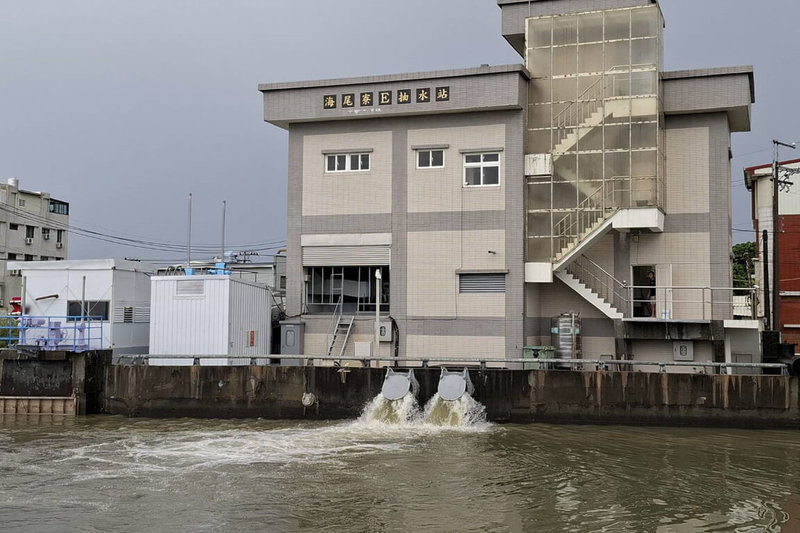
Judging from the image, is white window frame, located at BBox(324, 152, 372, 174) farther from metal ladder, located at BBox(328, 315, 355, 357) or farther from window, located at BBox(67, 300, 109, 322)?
window, located at BBox(67, 300, 109, 322)

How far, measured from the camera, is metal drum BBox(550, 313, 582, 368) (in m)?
27.0

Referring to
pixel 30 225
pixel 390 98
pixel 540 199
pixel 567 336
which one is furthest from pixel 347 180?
pixel 30 225

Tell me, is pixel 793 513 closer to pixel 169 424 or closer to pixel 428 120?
pixel 169 424

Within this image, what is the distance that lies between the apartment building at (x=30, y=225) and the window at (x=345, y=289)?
4280cm

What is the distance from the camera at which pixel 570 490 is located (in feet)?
48.8

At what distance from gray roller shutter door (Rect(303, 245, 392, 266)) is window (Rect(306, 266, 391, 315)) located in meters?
0.31

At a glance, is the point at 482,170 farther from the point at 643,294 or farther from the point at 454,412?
the point at 454,412

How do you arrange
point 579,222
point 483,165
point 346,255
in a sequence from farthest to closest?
point 346,255, point 483,165, point 579,222

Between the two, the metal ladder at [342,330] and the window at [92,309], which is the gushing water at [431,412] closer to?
the metal ladder at [342,330]

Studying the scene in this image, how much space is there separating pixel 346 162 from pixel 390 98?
10.4 feet

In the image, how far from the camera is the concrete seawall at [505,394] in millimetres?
22078

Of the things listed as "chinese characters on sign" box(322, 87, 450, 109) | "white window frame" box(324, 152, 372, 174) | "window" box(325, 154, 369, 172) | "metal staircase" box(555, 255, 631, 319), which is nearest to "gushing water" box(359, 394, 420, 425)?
"metal staircase" box(555, 255, 631, 319)

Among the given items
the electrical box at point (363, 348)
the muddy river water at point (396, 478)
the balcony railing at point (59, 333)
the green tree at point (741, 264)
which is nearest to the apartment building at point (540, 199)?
the electrical box at point (363, 348)

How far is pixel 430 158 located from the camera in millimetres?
29453
